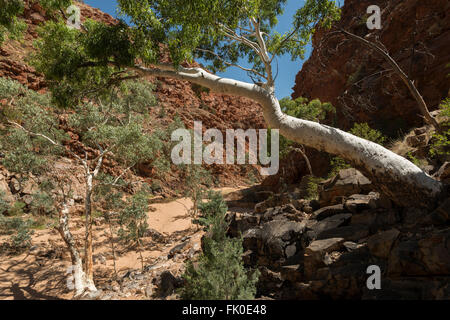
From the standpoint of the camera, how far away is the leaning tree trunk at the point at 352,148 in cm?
405

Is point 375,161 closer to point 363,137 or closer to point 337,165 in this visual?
point 337,165

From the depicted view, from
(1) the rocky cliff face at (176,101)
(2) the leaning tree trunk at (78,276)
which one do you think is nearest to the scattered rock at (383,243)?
(2) the leaning tree trunk at (78,276)

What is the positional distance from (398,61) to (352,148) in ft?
51.4

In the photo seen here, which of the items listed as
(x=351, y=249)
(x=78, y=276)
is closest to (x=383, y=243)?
(x=351, y=249)

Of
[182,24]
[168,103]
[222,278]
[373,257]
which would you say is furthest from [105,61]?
[168,103]

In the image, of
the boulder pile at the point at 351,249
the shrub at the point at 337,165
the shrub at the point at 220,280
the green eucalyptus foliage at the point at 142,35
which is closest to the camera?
the boulder pile at the point at 351,249

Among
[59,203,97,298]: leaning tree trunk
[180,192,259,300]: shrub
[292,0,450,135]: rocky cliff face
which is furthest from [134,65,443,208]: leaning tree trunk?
[59,203,97,298]: leaning tree trunk

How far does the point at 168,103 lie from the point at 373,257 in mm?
37960

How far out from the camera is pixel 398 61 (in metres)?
15.5

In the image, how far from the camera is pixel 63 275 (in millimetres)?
9359

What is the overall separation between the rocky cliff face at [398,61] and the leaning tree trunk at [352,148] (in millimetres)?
5354

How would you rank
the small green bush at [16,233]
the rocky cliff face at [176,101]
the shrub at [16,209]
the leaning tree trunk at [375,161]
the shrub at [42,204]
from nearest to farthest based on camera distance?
the leaning tree trunk at [375,161]
the small green bush at [16,233]
the shrub at [42,204]
the shrub at [16,209]
the rocky cliff face at [176,101]

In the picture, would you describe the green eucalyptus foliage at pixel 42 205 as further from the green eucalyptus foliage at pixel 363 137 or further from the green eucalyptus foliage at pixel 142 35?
the green eucalyptus foliage at pixel 363 137
